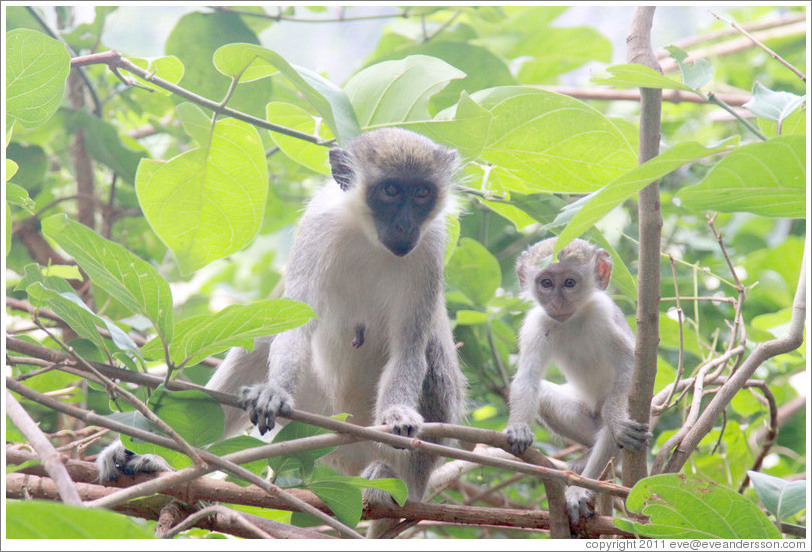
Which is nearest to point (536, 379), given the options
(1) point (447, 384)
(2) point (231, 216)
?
(1) point (447, 384)

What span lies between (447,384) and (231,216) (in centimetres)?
166

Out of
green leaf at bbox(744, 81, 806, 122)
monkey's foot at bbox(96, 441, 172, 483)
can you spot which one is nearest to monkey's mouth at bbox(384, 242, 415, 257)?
monkey's foot at bbox(96, 441, 172, 483)

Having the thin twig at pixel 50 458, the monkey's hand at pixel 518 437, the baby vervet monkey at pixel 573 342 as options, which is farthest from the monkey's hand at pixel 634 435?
the thin twig at pixel 50 458

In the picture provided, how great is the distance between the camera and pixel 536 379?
4.34m

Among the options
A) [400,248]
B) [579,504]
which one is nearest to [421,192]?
[400,248]

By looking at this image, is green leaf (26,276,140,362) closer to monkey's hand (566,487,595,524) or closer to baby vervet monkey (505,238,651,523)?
monkey's hand (566,487,595,524)

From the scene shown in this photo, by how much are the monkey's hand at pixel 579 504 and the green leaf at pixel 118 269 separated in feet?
6.01

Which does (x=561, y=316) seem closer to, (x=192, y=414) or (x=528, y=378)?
(x=528, y=378)

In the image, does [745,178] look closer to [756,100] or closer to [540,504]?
[756,100]

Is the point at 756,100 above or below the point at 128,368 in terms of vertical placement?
above

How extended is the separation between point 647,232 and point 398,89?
3.72ft

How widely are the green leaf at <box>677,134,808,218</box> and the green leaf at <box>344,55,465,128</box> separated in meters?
1.35

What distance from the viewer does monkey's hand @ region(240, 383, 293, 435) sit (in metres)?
3.22

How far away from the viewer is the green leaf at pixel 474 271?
4.38 meters
